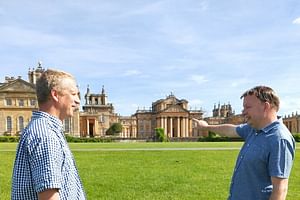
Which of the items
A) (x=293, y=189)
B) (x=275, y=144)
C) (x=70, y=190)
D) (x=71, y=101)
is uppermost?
(x=71, y=101)

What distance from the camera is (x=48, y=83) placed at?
8.90 ft

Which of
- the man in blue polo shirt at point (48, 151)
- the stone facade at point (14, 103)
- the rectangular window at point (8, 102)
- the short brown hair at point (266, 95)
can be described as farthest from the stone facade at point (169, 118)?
the man in blue polo shirt at point (48, 151)

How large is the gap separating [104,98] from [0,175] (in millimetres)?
101604

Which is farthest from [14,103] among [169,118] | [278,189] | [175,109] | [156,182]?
[278,189]

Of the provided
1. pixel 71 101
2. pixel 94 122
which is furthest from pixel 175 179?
pixel 94 122

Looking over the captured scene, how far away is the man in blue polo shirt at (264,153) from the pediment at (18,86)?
8061 centimetres

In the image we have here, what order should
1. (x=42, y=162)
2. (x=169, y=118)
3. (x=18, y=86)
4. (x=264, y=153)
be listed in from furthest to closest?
1. (x=169, y=118)
2. (x=18, y=86)
3. (x=264, y=153)
4. (x=42, y=162)

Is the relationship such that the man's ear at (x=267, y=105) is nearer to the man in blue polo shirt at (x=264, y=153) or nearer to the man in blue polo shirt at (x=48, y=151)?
the man in blue polo shirt at (x=264, y=153)

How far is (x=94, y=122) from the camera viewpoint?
98250 millimetres

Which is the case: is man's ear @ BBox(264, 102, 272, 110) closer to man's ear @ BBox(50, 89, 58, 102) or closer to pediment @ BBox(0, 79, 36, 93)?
man's ear @ BBox(50, 89, 58, 102)

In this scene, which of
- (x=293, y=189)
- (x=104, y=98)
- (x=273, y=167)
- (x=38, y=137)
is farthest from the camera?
(x=104, y=98)

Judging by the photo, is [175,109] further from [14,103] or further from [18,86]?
[14,103]

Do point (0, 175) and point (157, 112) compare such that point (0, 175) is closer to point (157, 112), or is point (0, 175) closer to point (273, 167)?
point (273, 167)

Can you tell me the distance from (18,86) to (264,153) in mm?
82284
